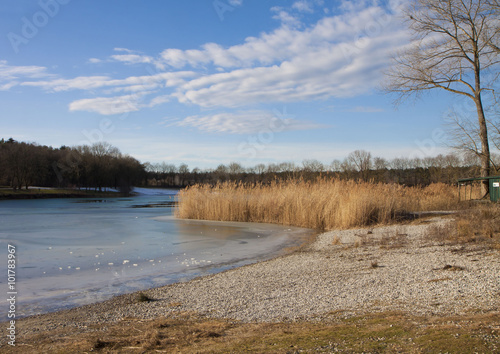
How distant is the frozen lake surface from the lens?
7113 millimetres

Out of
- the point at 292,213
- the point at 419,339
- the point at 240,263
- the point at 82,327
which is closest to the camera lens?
the point at 419,339

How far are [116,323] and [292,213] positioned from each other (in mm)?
14214

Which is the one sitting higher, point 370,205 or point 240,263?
point 370,205

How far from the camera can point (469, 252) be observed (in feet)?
26.1

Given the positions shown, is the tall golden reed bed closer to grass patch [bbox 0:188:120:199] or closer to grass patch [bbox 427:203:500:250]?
grass patch [bbox 427:203:500:250]

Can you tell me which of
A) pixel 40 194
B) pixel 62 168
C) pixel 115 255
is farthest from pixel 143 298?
pixel 62 168

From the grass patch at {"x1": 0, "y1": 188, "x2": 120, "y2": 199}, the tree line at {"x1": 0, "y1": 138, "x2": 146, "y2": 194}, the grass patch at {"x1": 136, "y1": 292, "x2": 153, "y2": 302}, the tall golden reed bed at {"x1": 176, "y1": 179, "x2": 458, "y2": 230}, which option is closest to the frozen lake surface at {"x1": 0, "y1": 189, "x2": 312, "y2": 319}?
the grass patch at {"x1": 136, "y1": 292, "x2": 153, "y2": 302}

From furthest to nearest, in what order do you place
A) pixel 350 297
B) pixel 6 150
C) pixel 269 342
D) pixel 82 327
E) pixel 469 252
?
pixel 6 150 → pixel 469 252 → pixel 350 297 → pixel 82 327 → pixel 269 342

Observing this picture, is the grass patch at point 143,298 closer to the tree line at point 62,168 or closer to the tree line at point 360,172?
the tree line at point 360,172

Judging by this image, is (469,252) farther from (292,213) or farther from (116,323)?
(292,213)

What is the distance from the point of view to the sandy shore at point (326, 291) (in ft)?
15.7

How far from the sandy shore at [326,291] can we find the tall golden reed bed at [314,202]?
7.22 meters

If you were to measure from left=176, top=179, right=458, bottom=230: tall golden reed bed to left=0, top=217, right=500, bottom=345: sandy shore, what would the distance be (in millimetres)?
7215

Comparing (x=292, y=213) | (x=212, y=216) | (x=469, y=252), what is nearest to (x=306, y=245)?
(x=469, y=252)
